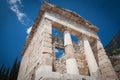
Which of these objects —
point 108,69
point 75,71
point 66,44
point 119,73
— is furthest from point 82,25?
point 119,73

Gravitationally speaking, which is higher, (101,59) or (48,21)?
(48,21)

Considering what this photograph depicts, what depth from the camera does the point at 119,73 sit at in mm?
10484

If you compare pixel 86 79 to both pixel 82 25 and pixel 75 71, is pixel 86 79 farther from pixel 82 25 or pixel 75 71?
pixel 82 25

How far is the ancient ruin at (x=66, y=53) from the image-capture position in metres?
5.52

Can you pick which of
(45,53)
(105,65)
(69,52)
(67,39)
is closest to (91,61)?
(105,65)

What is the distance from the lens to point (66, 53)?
22.9 feet

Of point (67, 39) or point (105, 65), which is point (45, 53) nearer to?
point (67, 39)

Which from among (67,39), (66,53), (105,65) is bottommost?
(105,65)

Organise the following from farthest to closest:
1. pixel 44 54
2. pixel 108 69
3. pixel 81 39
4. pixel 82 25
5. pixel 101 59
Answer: pixel 82 25 → pixel 81 39 → pixel 101 59 → pixel 108 69 → pixel 44 54

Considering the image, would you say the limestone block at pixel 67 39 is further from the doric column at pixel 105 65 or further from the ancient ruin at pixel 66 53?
the doric column at pixel 105 65

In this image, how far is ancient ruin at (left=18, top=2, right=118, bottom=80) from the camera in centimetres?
552

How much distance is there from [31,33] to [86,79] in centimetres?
679

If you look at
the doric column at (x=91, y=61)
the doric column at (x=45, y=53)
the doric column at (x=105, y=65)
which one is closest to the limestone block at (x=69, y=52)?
the doric column at (x=45, y=53)

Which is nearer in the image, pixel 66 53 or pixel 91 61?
pixel 66 53
